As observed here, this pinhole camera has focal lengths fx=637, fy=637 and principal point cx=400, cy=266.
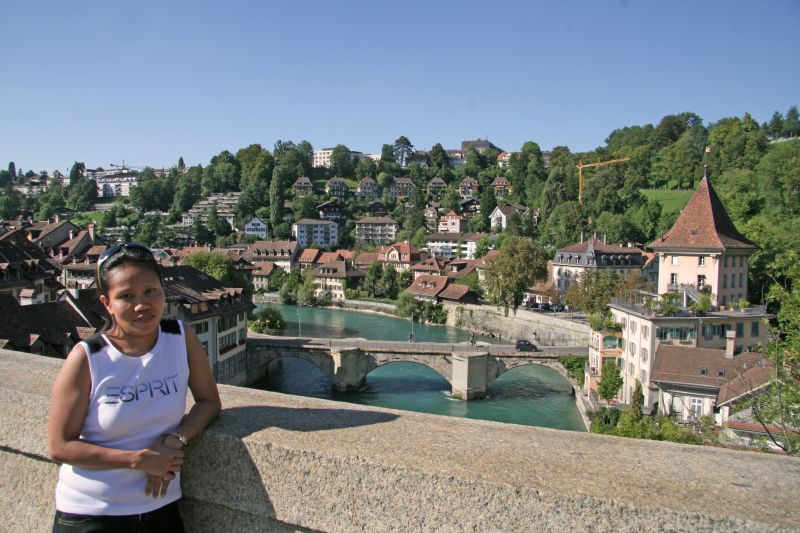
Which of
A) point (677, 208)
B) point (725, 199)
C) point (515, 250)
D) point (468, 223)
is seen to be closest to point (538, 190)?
point (468, 223)

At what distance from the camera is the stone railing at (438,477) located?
74.5 inches

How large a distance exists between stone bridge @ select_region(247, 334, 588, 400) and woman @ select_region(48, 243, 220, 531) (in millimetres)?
28447

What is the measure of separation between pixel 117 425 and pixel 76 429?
0.13m

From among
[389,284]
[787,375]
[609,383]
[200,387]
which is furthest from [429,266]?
[200,387]

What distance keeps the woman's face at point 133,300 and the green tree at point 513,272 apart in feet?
152

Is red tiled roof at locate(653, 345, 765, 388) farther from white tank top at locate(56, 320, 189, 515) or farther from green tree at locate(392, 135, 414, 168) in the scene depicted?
green tree at locate(392, 135, 414, 168)

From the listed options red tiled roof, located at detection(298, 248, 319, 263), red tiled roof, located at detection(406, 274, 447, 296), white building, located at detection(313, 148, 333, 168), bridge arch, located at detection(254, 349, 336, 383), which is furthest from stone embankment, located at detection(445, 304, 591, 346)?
white building, located at detection(313, 148, 333, 168)

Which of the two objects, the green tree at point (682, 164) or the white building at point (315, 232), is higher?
the green tree at point (682, 164)

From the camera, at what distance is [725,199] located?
176ft

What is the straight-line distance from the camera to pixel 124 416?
223 centimetres

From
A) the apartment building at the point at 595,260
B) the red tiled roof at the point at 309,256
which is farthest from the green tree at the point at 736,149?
the red tiled roof at the point at 309,256

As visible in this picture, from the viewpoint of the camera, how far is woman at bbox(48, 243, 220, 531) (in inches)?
85.4

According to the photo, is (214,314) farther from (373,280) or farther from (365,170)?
(365,170)

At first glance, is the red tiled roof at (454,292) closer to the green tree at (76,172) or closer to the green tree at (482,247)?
the green tree at (482,247)
